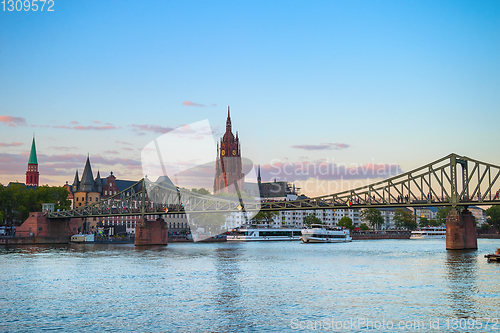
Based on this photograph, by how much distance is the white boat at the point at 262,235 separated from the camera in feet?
483

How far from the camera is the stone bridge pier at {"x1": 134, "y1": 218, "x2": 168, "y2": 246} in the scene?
113250 mm

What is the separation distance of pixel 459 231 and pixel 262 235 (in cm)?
7428

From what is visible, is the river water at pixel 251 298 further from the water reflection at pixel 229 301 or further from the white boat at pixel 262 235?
the white boat at pixel 262 235

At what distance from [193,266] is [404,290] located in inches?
1085

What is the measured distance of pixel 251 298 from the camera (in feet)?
122

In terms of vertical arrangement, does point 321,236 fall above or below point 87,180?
below

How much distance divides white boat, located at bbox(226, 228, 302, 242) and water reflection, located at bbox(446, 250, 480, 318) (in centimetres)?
8988

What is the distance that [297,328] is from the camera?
27703mm

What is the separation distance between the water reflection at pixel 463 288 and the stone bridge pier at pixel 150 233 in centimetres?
6857

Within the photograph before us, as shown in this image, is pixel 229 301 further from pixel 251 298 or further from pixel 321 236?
pixel 321 236

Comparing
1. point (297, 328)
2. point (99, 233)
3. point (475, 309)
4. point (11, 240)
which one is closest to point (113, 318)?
point (297, 328)

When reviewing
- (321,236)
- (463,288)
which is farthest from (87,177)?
(463,288)

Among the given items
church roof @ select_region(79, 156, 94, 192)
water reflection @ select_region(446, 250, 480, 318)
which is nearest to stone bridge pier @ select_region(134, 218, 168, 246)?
church roof @ select_region(79, 156, 94, 192)

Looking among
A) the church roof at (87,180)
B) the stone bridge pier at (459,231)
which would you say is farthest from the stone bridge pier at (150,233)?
the church roof at (87,180)
